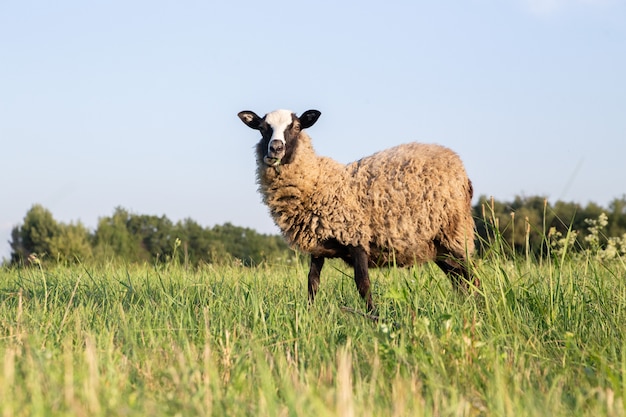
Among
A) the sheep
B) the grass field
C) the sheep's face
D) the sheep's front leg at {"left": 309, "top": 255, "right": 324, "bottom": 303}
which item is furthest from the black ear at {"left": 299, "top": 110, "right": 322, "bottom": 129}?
the grass field

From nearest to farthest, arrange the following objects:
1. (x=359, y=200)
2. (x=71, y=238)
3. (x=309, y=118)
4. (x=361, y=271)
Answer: (x=361, y=271)
(x=359, y=200)
(x=309, y=118)
(x=71, y=238)

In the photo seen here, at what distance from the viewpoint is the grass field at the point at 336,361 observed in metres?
3.68

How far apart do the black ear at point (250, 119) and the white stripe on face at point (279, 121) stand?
0.35 metres

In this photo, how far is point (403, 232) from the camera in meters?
8.58

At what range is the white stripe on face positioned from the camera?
868 cm

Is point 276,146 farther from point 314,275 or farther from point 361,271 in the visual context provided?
point 361,271

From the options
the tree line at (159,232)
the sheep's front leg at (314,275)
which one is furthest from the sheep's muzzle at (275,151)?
the tree line at (159,232)

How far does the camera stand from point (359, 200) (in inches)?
337

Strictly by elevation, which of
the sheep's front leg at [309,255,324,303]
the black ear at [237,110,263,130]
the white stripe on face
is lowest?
the sheep's front leg at [309,255,324,303]

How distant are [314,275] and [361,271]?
0.56 metres

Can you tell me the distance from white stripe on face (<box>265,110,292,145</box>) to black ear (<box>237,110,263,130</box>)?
355mm

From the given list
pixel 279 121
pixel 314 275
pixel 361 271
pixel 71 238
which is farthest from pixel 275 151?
pixel 71 238

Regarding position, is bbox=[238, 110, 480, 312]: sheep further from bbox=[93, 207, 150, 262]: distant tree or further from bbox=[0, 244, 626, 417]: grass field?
bbox=[93, 207, 150, 262]: distant tree

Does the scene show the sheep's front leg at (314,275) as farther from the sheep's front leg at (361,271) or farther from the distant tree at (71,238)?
the distant tree at (71,238)
